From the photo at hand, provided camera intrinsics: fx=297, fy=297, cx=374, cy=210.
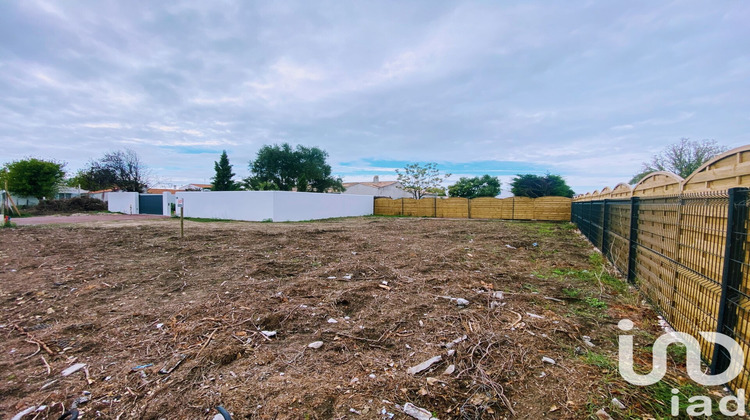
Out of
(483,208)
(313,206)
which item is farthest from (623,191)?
(313,206)

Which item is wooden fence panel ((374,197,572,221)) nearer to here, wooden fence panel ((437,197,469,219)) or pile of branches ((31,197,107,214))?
wooden fence panel ((437,197,469,219))

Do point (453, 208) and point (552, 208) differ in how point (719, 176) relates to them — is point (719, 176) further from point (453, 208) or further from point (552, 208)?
point (453, 208)

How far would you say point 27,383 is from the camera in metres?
1.86

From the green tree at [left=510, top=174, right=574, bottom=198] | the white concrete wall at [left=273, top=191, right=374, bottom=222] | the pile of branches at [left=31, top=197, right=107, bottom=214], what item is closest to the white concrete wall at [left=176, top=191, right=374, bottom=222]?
the white concrete wall at [left=273, top=191, right=374, bottom=222]

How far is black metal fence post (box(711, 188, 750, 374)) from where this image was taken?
1684 millimetres

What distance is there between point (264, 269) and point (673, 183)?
17.0 ft

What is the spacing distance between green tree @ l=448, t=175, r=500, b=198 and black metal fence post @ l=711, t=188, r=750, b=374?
27860 mm

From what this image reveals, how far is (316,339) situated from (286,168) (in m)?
26.8

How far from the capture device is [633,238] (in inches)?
149

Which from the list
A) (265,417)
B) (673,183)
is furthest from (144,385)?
(673,183)

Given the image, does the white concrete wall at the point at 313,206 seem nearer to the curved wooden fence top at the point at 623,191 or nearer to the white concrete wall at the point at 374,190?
the curved wooden fence top at the point at 623,191

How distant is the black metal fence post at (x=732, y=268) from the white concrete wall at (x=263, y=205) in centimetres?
1369

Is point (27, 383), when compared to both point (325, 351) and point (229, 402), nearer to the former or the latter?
point (229, 402)

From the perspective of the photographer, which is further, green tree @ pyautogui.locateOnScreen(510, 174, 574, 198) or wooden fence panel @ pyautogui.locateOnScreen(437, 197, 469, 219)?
green tree @ pyautogui.locateOnScreen(510, 174, 574, 198)
